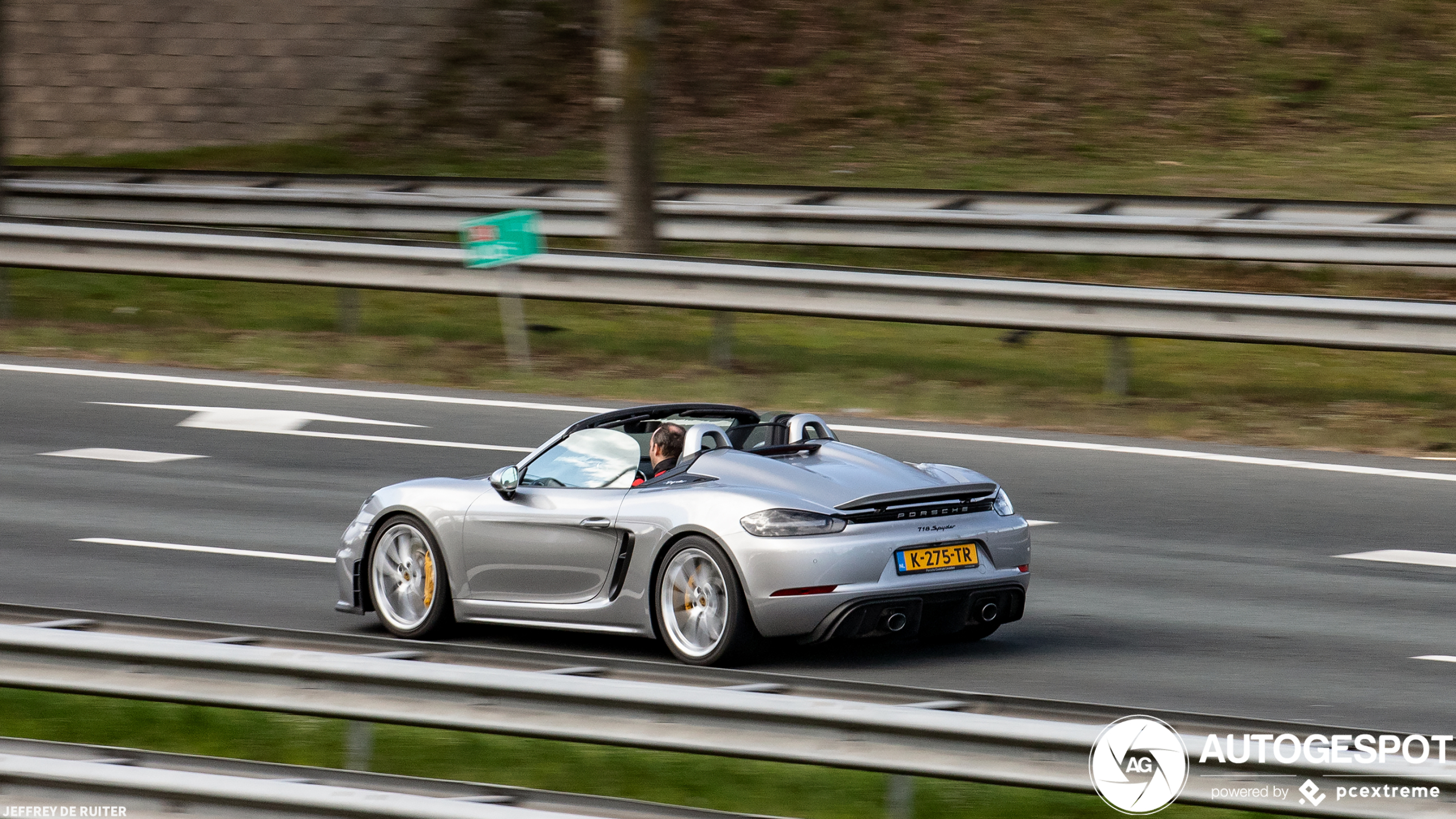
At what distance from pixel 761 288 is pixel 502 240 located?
2.09 meters

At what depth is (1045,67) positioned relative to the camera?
26484 millimetres

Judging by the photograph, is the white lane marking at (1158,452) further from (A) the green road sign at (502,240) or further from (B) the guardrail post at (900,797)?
(B) the guardrail post at (900,797)

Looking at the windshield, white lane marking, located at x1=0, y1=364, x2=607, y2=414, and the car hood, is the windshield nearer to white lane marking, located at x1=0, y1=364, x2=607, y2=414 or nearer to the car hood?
the car hood

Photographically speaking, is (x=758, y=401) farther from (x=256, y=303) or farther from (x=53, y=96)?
(x=53, y=96)

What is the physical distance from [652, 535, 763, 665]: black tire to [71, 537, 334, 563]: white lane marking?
115 inches

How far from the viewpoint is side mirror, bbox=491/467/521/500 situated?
9.19 meters

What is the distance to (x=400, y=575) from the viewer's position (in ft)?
31.6

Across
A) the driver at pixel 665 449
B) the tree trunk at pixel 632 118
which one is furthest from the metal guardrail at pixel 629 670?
the tree trunk at pixel 632 118

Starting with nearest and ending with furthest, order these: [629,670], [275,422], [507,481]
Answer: [629,670]
[507,481]
[275,422]

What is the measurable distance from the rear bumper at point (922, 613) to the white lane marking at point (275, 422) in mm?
5690

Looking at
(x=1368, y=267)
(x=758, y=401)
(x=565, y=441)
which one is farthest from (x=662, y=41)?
(x=565, y=441)

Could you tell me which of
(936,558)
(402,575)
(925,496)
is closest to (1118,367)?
(925,496)

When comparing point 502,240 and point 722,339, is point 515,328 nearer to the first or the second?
point 502,240

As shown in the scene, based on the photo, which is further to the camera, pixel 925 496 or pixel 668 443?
pixel 668 443
